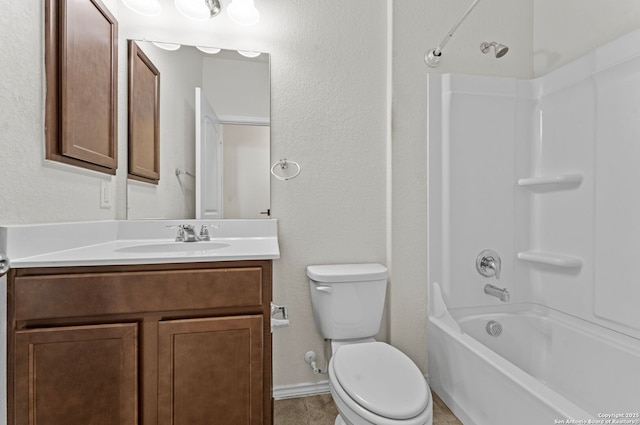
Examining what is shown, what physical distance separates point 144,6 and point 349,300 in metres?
1.82

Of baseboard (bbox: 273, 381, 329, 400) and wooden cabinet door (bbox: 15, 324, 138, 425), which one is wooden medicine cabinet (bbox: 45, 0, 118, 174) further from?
baseboard (bbox: 273, 381, 329, 400)

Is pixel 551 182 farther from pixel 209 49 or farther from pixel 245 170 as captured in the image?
pixel 209 49

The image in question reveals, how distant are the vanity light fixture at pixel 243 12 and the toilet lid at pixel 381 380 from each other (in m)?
1.73

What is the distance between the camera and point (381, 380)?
45.4 inches

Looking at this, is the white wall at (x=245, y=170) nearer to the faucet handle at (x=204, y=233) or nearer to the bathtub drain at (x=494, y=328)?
the faucet handle at (x=204, y=233)

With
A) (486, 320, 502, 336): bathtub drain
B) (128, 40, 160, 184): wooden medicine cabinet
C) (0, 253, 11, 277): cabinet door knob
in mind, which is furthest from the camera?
(486, 320, 502, 336): bathtub drain

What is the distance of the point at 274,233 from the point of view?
171 cm

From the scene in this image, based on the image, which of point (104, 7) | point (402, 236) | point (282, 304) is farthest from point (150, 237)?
point (402, 236)

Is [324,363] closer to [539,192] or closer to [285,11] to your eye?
[539,192]

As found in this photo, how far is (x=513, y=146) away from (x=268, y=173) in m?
1.48

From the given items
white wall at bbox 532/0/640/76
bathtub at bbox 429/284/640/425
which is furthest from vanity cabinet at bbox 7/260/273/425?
white wall at bbox 532/0/640/76

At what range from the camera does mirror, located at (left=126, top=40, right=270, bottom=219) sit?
166cm

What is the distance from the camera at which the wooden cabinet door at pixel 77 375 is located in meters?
0.99

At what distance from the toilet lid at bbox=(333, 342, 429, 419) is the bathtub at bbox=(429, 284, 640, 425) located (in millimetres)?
357
